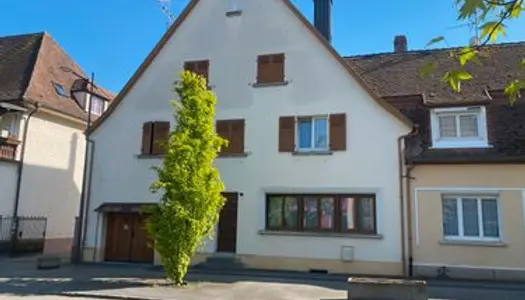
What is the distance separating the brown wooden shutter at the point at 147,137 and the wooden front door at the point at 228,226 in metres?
3.95

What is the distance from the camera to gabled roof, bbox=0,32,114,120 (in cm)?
2359

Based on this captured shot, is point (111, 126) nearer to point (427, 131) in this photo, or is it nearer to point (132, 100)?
point (132, 100)

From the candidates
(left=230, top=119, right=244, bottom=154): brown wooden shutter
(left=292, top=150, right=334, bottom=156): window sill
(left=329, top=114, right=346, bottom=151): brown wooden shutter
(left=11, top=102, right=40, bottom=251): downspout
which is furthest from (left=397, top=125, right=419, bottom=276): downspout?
(left=11, top=102, right=40, bottom=251): downspout

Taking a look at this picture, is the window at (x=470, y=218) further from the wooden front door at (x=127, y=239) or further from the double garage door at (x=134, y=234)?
the wooden front door at (x=127, y=239)

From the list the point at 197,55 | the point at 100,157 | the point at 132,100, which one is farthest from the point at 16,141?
the point at 197,55

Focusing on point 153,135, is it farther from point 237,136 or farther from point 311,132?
point 311,132

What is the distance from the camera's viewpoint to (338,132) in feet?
57.2

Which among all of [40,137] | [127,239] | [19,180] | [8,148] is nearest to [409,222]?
[127,239]

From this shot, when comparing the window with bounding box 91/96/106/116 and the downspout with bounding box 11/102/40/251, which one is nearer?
the downspout with bounding box 11/102/40/251

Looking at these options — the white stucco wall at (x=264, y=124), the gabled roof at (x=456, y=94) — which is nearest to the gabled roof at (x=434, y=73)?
the gabled roof at (x=456, y=94)

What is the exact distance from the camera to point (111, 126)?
66.3 ft

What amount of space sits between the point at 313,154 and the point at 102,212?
29.2ft

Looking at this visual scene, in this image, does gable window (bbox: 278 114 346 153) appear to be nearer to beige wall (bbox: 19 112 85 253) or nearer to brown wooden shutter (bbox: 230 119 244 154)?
brown wooden shutter (bbox: 230 119 244 154)

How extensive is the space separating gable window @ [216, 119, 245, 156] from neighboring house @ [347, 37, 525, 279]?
6298mm
